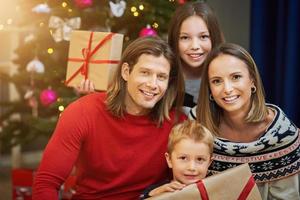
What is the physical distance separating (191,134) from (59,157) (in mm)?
521

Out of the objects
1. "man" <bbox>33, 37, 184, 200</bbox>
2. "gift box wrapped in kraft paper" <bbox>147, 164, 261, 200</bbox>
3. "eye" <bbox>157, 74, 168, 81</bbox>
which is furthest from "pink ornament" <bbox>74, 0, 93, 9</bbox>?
"gift box wrapped in kraft paper" <bbox>147, 164, 261, 200</bbox>

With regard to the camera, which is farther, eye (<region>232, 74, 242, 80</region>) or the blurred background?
the blurred background

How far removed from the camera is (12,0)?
10.6 ft

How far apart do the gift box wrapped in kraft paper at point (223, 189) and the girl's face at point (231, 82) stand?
0.98 ft

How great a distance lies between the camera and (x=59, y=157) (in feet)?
5.96

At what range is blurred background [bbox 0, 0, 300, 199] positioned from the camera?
299 centimetres

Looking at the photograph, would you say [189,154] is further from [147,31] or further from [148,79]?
[147,31]

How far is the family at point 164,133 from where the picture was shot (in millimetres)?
1817

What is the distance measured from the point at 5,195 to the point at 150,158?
2009mm

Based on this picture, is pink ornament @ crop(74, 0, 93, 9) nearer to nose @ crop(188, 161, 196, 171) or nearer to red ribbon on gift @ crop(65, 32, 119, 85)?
red ribbon on gift @ crop(65, 32, 119, 85)

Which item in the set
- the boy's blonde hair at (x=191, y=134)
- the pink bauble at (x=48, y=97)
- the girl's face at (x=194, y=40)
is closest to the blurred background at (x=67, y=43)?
the pink bauble at (x=48, y=97)

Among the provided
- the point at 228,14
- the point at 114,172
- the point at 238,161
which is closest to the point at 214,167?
the point at 238,161

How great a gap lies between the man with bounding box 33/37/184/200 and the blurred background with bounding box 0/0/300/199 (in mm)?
989

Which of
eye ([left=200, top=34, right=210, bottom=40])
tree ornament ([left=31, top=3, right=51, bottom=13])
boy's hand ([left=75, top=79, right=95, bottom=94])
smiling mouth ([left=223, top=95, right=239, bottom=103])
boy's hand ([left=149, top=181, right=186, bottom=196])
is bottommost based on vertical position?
boy's hand ([left=149, top=181, right=186, bottom=196])
